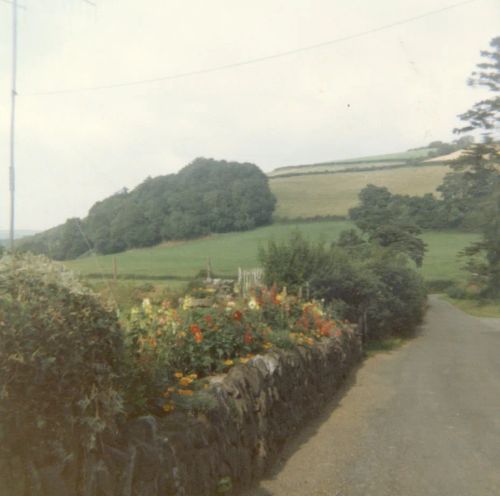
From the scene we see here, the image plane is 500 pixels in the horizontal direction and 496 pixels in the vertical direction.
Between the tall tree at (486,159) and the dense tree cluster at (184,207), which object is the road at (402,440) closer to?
the dense tree cluster at (184,207)

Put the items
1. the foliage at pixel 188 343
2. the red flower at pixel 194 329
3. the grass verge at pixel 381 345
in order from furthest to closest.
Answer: the grass verge at pixel 381 345, the red flower at pixel 194 329, the foliage at pixel 188 343

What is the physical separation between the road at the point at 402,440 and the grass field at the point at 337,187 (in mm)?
39181

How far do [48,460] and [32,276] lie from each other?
3.44 feet

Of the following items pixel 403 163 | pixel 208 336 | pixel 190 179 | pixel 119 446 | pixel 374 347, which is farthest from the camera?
pixel 403 163

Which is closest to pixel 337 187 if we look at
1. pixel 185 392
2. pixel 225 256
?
pixel 225 256

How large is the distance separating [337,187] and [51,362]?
202 ft

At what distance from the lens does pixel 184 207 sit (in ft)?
130

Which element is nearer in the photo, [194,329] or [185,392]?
[185,392]

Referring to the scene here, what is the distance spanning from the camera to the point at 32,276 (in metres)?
4.02

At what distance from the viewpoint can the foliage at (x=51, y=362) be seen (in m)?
3.62

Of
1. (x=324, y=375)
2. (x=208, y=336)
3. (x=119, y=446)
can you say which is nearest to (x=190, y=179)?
(x=324, y=375)

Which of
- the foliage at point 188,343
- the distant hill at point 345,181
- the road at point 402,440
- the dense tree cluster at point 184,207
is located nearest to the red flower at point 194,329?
the foliage at point 188,343

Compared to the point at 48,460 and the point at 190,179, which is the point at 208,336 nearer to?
the point at 48,460

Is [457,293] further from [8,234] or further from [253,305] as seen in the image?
[8,234]
